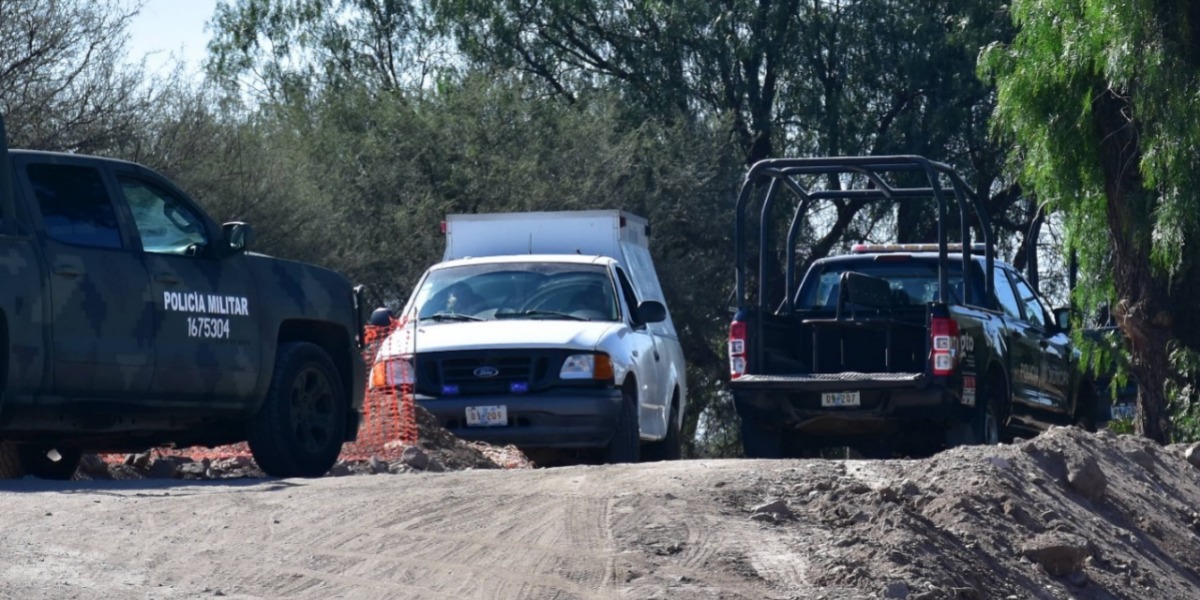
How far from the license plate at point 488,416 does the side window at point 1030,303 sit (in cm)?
537

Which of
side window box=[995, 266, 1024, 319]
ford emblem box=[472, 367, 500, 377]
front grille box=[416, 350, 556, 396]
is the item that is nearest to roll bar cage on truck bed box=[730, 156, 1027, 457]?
side window box=[995, 266, 1024, 319]

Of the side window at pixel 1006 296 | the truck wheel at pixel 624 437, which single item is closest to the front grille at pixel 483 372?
the truck wheel at pixel 624 437

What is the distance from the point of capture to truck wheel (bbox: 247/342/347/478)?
34.3ft

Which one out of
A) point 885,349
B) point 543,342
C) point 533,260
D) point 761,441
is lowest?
point 761,441

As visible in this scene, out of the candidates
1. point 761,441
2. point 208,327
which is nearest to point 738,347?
point 761,441

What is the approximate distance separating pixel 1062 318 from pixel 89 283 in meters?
10.4

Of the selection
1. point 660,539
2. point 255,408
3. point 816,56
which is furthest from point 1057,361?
point 816,56

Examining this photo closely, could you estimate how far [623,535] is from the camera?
23.3 feet

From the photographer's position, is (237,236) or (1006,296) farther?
(1006,296)

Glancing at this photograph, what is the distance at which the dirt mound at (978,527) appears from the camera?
6875 mm

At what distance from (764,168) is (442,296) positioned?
2.74 meters

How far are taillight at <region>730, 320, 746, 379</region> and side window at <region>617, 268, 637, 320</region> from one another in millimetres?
916

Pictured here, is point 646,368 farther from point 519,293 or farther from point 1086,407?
point 1086,407

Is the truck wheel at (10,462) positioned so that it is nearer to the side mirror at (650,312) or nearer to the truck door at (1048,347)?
the side mirror at (650,312)
